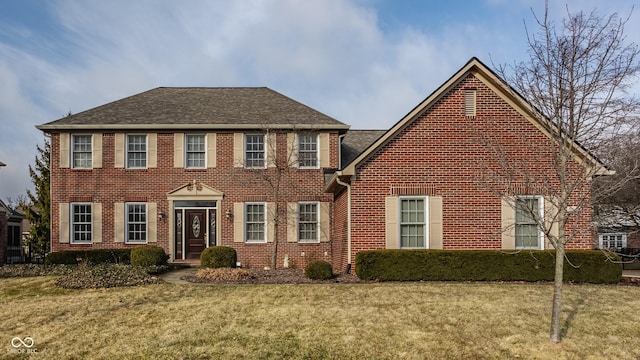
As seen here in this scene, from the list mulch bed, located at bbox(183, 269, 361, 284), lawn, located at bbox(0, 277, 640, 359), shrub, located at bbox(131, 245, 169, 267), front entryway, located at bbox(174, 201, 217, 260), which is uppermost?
front entryway, located at bbox(174, 201, 217, 260)

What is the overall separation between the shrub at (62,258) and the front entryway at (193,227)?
3.68 metres

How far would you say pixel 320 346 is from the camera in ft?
31.4

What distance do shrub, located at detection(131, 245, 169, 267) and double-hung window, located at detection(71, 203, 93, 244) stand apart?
347cm

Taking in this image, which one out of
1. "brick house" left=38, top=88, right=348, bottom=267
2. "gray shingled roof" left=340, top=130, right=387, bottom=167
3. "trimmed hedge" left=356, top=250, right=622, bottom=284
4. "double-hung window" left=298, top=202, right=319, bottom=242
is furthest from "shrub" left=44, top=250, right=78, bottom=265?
"trimmed hedge" left=356, top=250, right=622, bottom=284

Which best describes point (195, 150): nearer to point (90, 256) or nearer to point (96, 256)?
point (96, 256)

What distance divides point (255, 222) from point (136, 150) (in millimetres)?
5516

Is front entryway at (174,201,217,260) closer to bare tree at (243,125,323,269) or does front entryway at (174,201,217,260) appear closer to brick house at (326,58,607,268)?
bare tree at (243,125,323,269)

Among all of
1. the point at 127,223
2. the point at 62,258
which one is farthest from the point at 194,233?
the point at 62,258

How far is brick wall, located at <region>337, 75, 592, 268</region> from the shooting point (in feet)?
52.8

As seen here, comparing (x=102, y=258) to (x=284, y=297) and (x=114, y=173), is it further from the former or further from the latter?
(x=284, y=297)

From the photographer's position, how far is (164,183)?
21109 millimetres

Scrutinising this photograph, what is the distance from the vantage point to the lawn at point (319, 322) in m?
9.42

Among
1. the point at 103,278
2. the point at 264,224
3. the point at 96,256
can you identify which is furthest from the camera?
the point at 264,224

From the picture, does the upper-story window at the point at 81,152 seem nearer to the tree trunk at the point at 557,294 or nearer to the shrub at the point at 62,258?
the shrub at the point at 62,258
